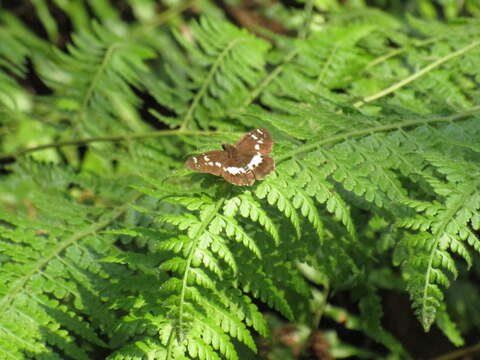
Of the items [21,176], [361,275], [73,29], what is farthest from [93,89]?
[73,29]

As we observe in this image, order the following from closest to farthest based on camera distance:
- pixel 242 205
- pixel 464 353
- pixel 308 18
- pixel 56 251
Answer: pixel 242 205, pixel 56 251, pixel 464 353, pixel 308 18

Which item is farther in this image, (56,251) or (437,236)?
(56,251)

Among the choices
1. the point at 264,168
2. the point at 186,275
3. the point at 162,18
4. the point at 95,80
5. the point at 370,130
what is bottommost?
the point at 186,275

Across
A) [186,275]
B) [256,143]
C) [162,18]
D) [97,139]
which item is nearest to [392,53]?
[256,143]

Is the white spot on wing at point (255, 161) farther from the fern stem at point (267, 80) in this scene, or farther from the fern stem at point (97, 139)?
the fern stem at point (267, 80)

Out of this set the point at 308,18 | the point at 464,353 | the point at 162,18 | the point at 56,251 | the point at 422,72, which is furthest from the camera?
the point at 162,18

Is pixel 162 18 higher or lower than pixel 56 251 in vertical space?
higher

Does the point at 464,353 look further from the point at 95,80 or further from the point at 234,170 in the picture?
the point at 95,80

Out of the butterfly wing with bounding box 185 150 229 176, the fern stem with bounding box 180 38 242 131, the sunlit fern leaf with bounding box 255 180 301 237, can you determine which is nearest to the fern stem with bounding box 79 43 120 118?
the fern stem with bounding box 180 38 242 131
